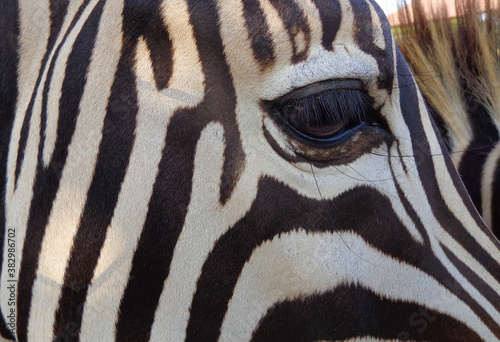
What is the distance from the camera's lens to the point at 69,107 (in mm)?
1167

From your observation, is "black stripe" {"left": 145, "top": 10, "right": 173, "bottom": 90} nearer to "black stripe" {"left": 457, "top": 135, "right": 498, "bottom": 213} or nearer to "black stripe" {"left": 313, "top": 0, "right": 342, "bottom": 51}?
"black stripe" {"left": 313, "top": 0, "right": 342, "bottom": 51}

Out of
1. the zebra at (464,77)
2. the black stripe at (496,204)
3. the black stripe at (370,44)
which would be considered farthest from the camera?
the zebra at (464,77)

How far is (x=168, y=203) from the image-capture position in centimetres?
112

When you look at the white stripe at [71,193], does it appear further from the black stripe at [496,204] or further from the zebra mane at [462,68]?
the black stripe at [496,204]

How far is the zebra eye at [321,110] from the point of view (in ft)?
3.79

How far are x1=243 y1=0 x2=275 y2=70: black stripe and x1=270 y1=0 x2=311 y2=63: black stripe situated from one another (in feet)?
0.17

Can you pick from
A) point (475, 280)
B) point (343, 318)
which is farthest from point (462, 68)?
point (343, 318)

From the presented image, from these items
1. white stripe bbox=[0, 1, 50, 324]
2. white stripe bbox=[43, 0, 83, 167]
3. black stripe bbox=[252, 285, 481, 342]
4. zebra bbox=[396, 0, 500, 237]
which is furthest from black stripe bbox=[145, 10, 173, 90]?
zebra bbox=[396, 0, 500, 237]

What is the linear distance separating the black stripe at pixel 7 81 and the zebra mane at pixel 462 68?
2.04 m

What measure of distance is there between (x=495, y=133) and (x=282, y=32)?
1.87 meters

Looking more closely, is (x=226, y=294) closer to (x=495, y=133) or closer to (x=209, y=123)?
(x=209, y=123)

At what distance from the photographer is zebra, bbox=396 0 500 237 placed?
8.02 ft

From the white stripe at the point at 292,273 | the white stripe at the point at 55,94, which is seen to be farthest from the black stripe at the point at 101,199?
the white stripe at the point at 292,273

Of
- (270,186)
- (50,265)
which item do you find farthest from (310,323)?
(50,265)
